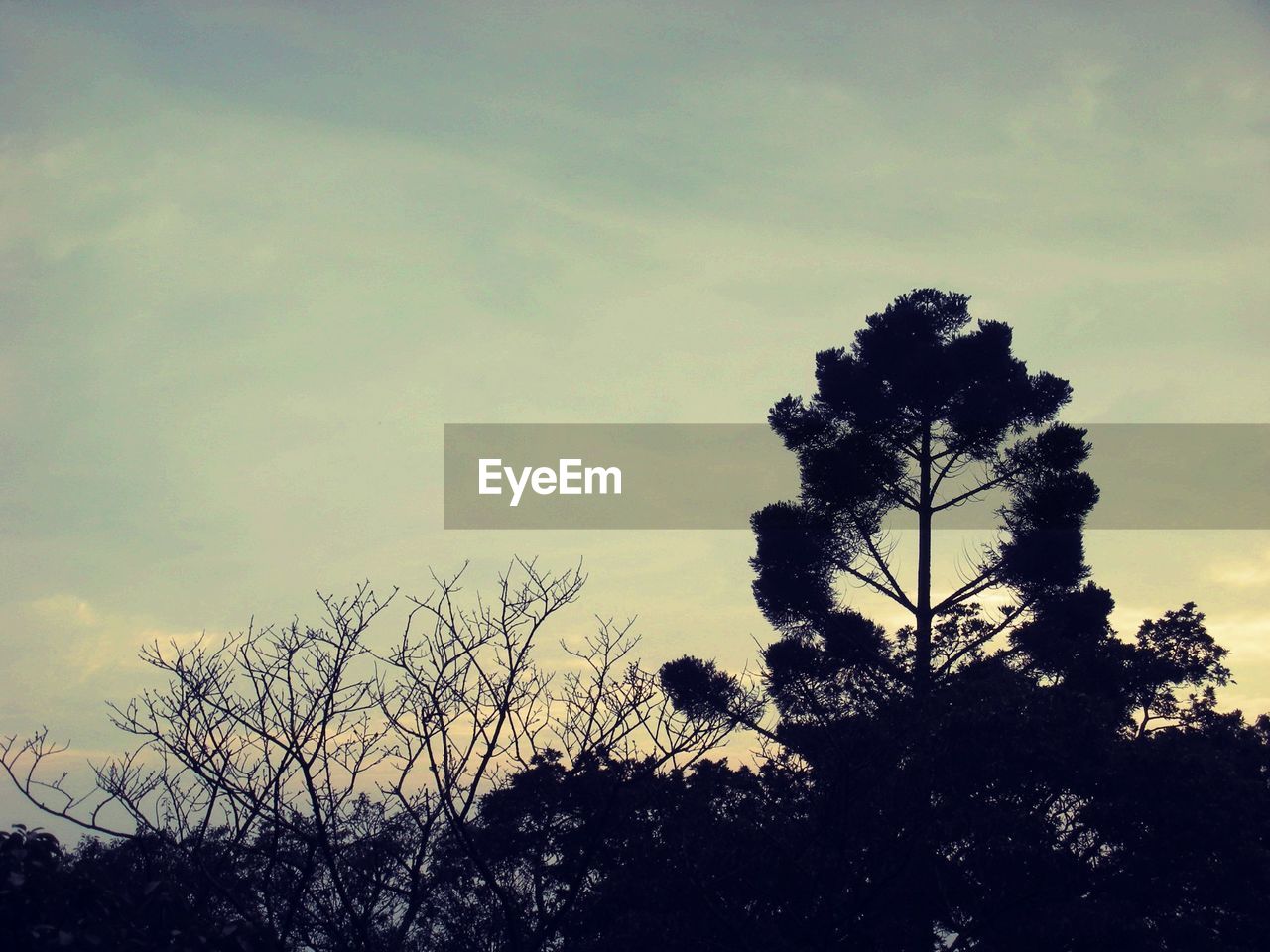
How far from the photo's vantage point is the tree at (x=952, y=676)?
59.8 ft

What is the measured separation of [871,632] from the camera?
1013 inches

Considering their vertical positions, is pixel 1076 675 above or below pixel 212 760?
above

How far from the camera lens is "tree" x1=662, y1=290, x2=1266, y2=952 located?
59.8 feet

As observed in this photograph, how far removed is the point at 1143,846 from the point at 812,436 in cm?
1213

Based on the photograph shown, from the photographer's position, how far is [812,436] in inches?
1120

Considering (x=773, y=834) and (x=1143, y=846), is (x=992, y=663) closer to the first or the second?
(x=1143, y=846)

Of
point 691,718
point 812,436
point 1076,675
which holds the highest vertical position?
point 812,436

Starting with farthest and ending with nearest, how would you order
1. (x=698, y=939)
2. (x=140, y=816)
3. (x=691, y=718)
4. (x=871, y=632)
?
(x=871, y=632) < (x=698, y=939) < (x=691, y=718) < (x=140, y=816)

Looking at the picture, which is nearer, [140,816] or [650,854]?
[140,816]

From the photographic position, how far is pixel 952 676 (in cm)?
2300

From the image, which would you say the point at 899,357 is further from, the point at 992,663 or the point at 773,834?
the point at 773,834

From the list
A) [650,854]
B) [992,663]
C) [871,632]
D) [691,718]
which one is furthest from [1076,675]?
[691,718]

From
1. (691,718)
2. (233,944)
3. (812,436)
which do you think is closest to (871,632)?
(812,436)

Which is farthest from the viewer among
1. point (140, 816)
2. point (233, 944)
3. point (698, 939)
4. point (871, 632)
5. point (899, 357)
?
point (899, 357)
